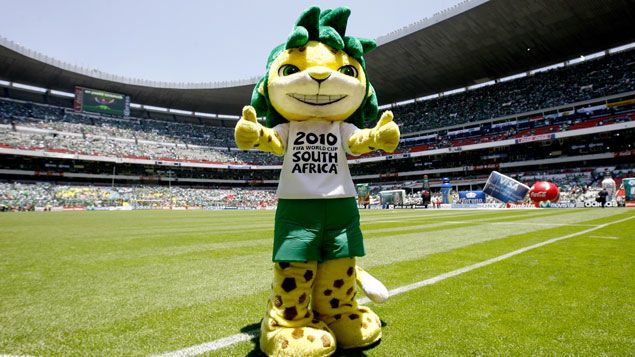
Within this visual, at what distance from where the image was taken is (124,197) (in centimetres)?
4228

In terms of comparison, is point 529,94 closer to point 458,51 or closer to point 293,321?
point 458,51

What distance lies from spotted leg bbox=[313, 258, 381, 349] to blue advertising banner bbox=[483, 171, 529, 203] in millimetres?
26350

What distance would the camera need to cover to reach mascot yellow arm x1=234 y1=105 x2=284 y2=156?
2.26 m

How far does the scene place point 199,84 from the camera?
49375 mm

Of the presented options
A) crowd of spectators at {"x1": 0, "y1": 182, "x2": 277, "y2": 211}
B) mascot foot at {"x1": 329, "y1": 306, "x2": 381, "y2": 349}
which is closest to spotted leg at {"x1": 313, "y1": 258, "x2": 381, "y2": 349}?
mascot foot at {"x1": 329, "y1": 306, "x2": 381, "y2": 349}

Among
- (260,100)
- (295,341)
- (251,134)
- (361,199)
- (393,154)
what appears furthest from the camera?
(393,154)

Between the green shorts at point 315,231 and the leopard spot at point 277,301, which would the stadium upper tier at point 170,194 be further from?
the leopard spot at point 277,301

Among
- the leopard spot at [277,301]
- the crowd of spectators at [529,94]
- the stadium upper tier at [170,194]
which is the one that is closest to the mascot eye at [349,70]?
the leopard spot at [277,301]

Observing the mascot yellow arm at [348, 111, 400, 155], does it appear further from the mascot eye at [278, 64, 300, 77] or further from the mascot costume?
the mascot eye at [278, 64, 300, 77]

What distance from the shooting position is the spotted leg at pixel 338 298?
2.25m

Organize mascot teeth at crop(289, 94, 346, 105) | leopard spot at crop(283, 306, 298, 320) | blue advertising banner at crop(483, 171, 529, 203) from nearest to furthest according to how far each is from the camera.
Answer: leopard spot at crop(283, 306, 298, 320)
mascot teeth at crop(289, 94, 346, 105)
blue advertising banner at crop(483, 171, 529, 203)

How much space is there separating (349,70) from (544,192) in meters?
26.7

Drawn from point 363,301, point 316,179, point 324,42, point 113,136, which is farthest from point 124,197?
point 316,179

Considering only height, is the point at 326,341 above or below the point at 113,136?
below
